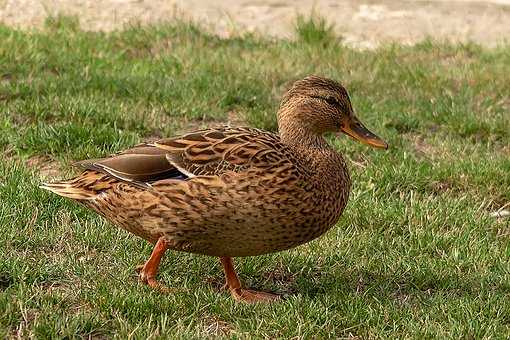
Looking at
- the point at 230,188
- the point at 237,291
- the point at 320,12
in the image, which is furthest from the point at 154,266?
the point at 320,12

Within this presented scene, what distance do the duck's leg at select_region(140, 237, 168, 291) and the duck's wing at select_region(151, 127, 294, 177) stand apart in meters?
0.36

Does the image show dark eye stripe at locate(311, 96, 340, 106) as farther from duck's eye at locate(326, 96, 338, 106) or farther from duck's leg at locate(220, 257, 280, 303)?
duck's leg at locate(220, 257, 280, 303)

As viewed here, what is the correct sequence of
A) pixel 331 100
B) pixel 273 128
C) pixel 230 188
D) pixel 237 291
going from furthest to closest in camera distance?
1. pixel 273 128
2. pixel 331 100
3. pixel 237 291
4. pixel 230 188

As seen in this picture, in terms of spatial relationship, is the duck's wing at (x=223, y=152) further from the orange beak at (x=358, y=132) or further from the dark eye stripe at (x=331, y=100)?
the orange beak at (x=358, y=132)

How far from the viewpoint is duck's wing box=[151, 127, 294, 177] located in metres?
4.74

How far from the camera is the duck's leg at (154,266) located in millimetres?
4785

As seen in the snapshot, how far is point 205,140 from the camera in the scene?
4.96 m

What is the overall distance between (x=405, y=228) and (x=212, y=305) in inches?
66.8

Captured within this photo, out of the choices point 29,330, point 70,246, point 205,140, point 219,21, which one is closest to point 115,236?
point 70,246

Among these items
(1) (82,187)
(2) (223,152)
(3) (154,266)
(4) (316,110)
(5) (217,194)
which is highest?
(4) (316,110)

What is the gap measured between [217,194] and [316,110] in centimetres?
82

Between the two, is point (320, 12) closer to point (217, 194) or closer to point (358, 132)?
point (358, 132)

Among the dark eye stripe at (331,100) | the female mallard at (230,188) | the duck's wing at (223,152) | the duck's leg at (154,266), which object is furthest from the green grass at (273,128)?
the dark eye stripe at (331,100)

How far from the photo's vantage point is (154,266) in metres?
4.81
